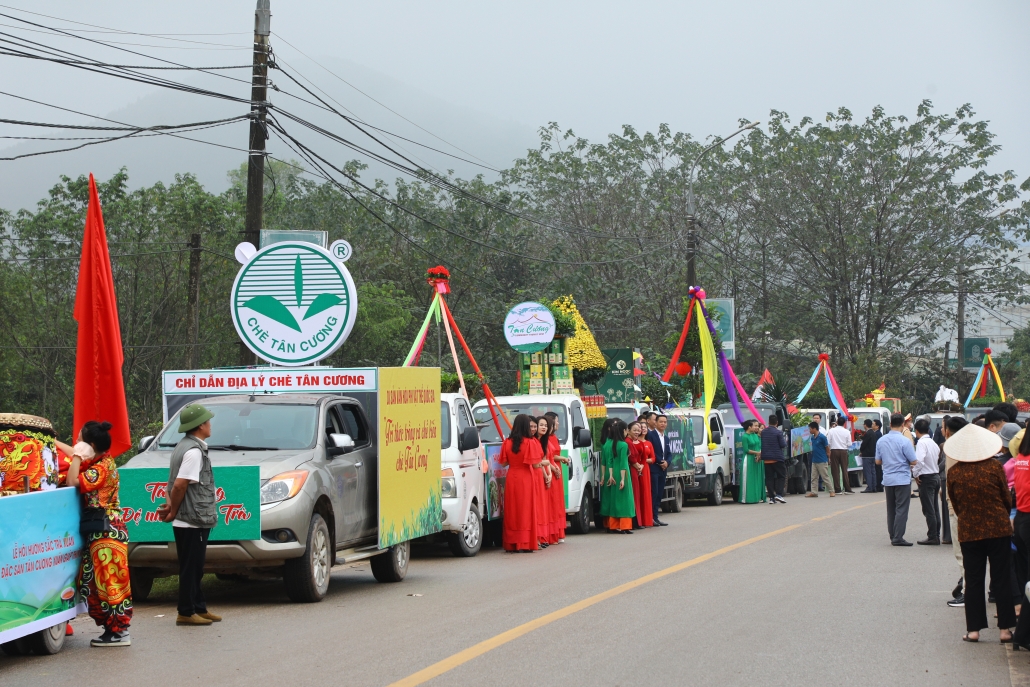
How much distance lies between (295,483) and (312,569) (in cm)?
81

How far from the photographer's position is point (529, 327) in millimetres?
22641

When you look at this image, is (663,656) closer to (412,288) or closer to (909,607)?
(909,607)

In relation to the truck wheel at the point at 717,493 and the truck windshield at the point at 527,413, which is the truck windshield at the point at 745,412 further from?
the truck windshield at the point at 527,413

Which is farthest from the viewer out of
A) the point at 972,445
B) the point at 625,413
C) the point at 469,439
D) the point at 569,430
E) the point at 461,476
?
the point at 625,413

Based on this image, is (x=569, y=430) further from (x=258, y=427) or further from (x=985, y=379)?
(x=985, y=379)

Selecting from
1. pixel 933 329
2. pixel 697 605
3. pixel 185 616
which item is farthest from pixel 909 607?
pixel 933 329

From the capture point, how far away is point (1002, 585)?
8.62 m

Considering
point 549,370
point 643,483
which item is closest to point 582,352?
point 549,370

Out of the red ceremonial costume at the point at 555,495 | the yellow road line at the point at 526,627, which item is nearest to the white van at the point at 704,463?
the red ceremonial costume at the point at 555,495

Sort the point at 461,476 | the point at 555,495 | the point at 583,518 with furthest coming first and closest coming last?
the point at 583,518 < the point at 555,495 < the point at 461,476

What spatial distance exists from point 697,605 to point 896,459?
707cm

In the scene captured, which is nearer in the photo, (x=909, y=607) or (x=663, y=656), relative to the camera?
(x=663, y=656)

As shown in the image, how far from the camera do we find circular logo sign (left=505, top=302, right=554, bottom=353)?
73.7ft

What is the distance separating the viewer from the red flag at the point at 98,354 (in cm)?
948
